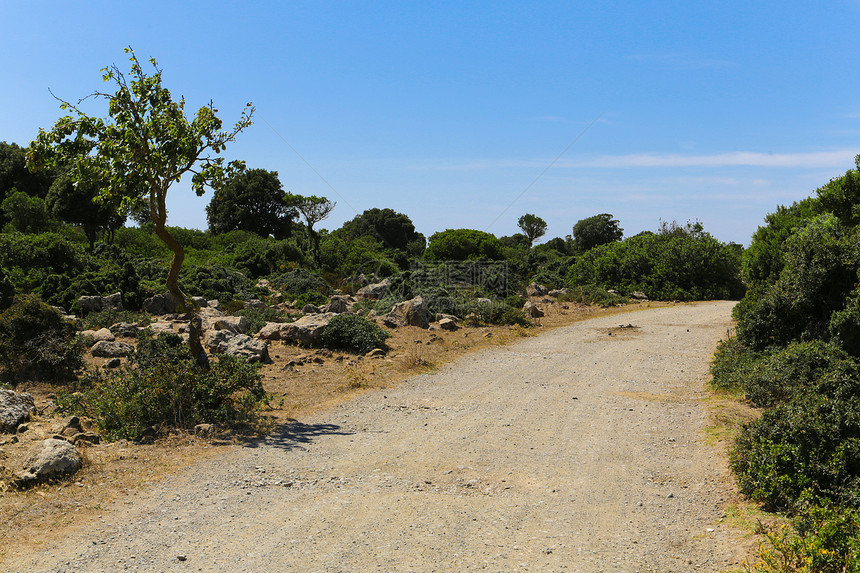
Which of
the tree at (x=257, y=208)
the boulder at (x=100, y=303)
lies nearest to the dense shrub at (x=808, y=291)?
the boulder at (x=100, y=303)

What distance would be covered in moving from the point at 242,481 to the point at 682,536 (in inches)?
179

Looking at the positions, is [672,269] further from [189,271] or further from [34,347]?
[34,347]

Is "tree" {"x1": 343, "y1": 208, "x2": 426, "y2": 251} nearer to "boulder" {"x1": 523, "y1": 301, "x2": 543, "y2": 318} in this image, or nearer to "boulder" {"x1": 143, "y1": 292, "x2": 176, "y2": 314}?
"boulder" {"x1": 523, "y1": 301, "x2": 543, "y2": 318}

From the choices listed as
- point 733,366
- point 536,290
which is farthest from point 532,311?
point 733,366

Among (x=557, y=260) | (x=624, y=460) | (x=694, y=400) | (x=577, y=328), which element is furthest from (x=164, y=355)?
(x=557, y=260)

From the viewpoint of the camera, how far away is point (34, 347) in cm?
1095

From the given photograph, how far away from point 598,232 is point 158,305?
46.9 m

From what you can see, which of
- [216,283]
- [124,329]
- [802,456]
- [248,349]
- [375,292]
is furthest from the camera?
[375,292]

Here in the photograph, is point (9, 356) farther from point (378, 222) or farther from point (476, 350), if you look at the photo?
point (378, 222)

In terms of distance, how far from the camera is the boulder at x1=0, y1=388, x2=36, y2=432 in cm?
805

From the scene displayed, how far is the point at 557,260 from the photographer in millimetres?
37812

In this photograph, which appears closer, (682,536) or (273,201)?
(682,536)

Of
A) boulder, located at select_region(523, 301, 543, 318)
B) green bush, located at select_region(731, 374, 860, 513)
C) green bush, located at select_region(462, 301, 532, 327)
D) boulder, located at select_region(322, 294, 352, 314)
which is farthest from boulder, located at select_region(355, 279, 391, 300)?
green bush, located at select_region(731, 374, 860, 513)

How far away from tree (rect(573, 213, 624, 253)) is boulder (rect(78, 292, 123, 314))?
1868 inches
